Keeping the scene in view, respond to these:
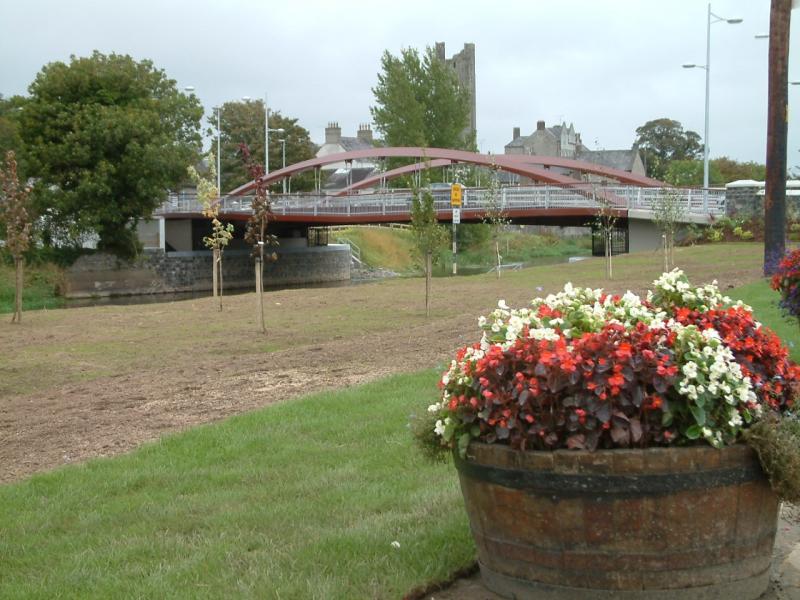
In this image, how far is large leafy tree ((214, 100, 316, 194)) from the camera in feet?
297

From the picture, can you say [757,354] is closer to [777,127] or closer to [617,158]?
[777,127]

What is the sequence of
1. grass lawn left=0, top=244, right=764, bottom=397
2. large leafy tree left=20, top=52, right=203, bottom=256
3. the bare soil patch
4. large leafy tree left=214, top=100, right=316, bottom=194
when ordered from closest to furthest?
the bare soil patch, grass lawn left=0, top=244, right=764, bottom=397, large leafy tree left=20, top=52, right=203, bottom=256, large leafy tree left=214, top=100, right=316, bottom=194

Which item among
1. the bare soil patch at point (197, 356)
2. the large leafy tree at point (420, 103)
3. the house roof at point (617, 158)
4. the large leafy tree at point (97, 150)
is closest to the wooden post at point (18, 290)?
the bare soil patch at point (197, 356)

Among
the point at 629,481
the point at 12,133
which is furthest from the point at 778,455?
the point at 12,133

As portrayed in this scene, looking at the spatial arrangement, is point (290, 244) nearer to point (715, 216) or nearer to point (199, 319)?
point (715, 216)

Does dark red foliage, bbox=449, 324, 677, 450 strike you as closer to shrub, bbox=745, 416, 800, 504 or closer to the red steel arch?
shrub, bbox=745, 416, 800, 504

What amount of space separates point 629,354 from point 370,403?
5.26 meters

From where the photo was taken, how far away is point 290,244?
233ft

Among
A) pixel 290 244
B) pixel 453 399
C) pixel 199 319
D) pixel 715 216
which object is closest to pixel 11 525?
pixel 453 399

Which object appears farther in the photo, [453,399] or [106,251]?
[106,251]

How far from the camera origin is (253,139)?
92.1 meters

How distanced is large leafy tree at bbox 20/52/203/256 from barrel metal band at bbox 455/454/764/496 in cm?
5056

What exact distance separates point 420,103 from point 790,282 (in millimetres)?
73974

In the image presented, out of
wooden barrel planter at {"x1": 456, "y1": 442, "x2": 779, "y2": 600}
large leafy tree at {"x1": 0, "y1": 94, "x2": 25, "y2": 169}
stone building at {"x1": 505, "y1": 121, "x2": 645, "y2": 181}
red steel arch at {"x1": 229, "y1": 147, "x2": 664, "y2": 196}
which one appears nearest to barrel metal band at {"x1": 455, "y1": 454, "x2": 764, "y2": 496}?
wooden barrel planter at {"x1": 456, "y1": 442, "x2": 779, "y2": 600}
